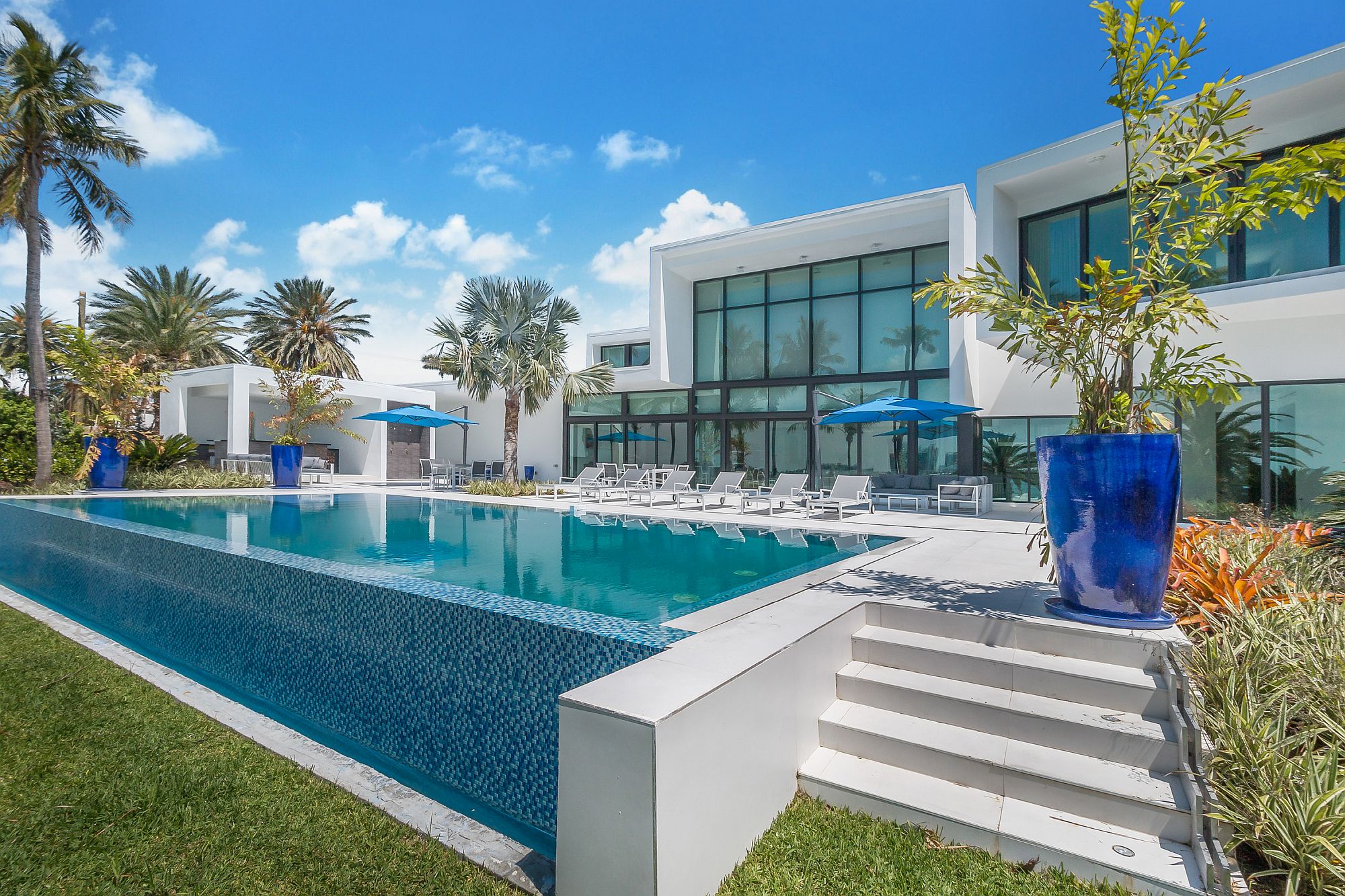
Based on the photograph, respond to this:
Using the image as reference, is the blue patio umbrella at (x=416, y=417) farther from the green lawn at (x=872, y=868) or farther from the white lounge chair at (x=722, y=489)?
the green lawn at (x=872, y=868)

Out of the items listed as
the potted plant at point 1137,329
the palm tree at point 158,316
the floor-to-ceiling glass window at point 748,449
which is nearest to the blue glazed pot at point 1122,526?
the potted plant at point 1137,329

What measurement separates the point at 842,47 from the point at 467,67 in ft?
30.3

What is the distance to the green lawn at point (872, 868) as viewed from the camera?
2.55 metres

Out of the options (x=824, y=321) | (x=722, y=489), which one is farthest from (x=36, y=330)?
(x=824, y=321)

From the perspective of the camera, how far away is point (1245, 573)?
4328 mm

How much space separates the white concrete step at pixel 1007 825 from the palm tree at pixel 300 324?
30712 mm

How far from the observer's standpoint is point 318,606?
17.8 feet

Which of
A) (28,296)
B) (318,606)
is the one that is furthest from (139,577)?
(28,296)

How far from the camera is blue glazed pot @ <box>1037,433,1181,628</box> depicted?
3900 millimetres

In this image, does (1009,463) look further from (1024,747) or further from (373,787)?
(373,787)

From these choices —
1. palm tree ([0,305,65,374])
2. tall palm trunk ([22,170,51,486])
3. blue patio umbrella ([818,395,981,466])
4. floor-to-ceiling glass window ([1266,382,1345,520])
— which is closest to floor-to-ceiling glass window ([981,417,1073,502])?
blue patio umbrella ([818,395,981,466])

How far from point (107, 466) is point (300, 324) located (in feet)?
53.0

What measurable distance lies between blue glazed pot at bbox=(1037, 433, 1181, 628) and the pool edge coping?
3.46 meters

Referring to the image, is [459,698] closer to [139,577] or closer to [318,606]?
[318,606]
